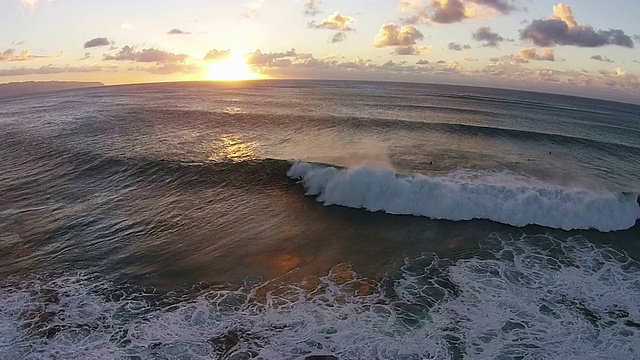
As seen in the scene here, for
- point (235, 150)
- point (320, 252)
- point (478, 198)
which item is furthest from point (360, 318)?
point (235, 150)

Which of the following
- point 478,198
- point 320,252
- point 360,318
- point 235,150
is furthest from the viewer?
point 235,150

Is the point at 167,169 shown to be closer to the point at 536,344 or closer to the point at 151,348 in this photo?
the point at 151,348

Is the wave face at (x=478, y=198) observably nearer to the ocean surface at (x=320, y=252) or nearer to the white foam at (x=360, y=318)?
the ocean surface at (x=320, y=252)

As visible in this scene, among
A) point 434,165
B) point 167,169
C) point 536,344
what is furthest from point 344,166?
point 536,344

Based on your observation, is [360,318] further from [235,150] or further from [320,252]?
[235,150]

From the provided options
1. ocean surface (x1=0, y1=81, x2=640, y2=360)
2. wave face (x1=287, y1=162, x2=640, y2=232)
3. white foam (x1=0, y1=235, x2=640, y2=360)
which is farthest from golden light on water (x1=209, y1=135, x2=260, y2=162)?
white foam (x1=0, y1=235, x2=640, y2=360)

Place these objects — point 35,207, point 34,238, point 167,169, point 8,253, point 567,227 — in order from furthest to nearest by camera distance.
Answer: point 167,169
point 35,207
point 567,227
point 34,238
point 8,253
